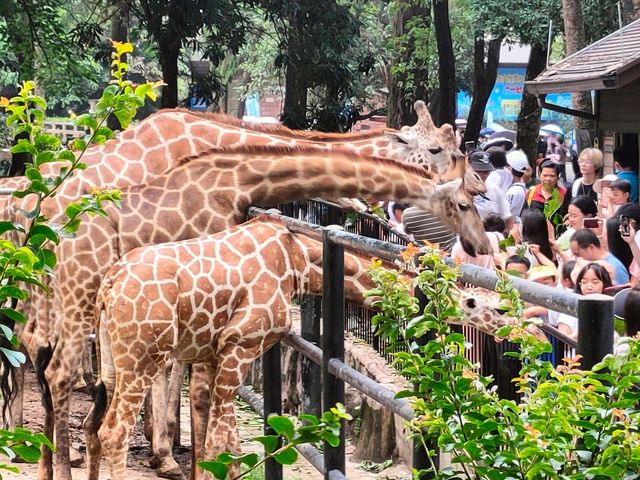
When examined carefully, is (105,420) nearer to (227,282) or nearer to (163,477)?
(227,282)

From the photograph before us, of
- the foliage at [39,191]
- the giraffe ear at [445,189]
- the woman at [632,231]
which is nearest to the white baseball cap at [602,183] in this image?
the woman at [632,231]

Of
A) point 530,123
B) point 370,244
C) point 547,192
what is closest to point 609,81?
point 547,192

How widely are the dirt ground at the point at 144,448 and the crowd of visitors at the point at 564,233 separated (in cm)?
135

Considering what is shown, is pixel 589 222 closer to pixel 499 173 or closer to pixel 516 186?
pixel 516 186

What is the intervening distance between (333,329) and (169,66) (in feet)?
39.7

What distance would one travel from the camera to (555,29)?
22859 mm

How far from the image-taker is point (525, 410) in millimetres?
2680

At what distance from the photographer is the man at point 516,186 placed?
12391mm

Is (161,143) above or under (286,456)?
above

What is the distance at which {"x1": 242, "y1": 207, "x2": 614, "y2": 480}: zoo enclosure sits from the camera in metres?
2.75

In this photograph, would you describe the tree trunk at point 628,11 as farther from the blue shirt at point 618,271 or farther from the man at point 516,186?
the blue shirt at point 618,271

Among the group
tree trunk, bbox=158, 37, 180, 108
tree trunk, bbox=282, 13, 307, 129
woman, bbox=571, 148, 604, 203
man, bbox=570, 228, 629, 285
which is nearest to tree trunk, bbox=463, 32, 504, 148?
tree trunk, bbox=282, 13, 307, 129

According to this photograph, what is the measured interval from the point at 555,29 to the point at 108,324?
18.6 m

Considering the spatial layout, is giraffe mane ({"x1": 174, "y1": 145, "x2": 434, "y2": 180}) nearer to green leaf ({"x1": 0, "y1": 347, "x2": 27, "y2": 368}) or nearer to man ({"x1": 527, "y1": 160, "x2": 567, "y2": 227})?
green leaf ({"x1": 0, "y1": 347, "x2": 27, "y2": 368})
